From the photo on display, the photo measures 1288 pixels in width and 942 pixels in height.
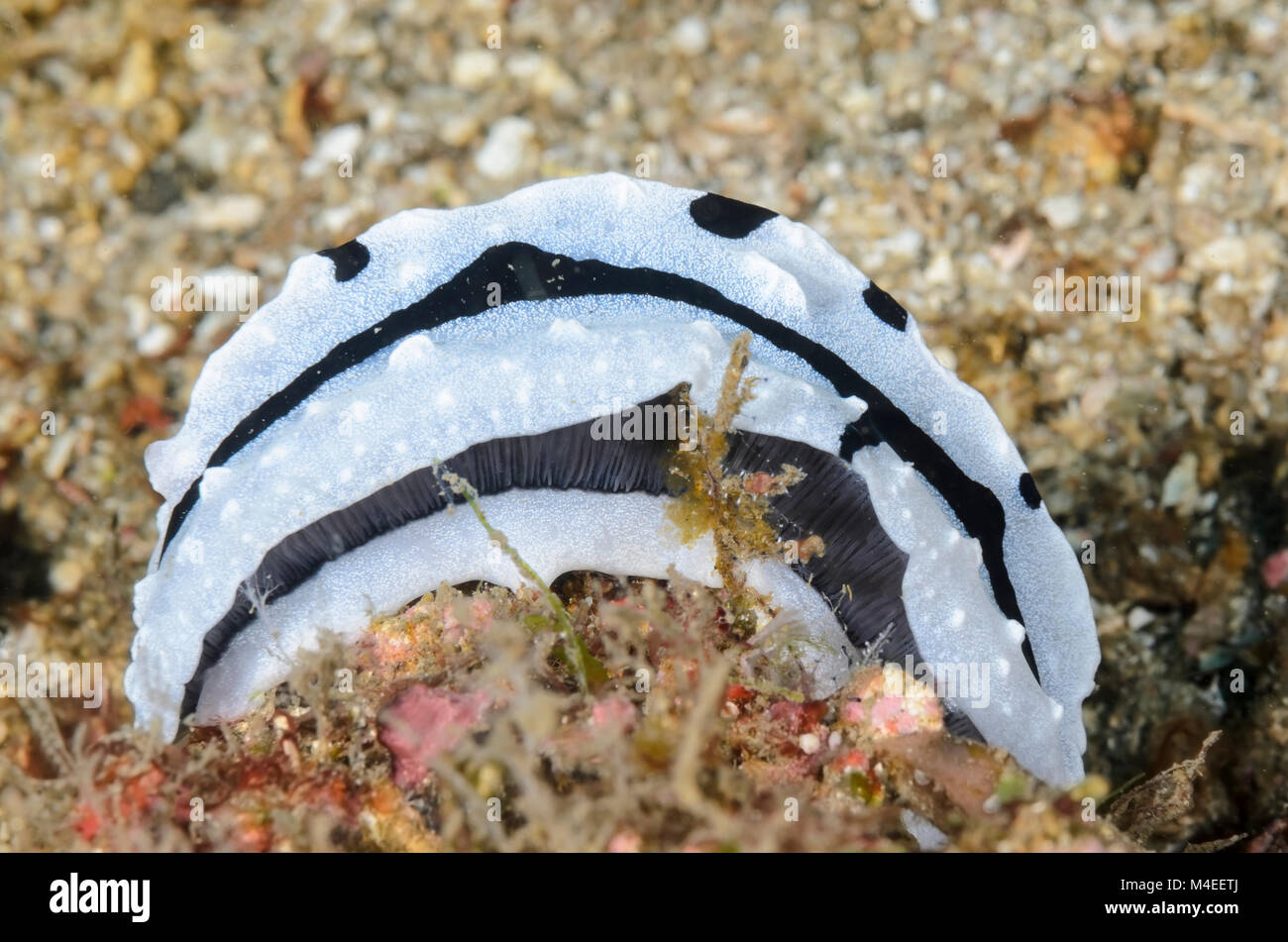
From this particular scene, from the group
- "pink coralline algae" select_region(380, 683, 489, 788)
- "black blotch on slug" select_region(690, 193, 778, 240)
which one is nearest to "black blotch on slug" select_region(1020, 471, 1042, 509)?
"black blotch on slug" select_region(690, 193, 778, 240)

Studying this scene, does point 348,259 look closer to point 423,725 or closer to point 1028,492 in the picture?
point 423,725

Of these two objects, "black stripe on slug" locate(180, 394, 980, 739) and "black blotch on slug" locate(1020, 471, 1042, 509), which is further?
"black blotch on slug" locate(1020, 471, 1042, 509)

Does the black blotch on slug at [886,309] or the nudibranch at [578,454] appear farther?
the black blotch on slug at [886,309]

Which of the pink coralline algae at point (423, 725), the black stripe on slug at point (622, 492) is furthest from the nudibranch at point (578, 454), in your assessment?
the pink coralline algae at point (423, 725)

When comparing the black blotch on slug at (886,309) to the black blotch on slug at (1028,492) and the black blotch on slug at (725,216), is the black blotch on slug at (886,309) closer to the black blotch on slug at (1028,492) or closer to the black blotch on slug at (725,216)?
the black blotch on slug at (725,216)

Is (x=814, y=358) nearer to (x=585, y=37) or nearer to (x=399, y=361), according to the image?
(x=399, y=361)

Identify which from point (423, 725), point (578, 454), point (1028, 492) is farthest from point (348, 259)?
point (1028, 492)

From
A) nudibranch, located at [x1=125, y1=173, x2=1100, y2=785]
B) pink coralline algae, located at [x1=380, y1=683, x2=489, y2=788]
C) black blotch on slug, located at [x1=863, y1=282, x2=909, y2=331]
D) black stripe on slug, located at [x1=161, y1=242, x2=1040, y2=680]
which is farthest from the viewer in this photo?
black blotch on slug, located at [x1=863, y1=282, x2=909, y2=331]

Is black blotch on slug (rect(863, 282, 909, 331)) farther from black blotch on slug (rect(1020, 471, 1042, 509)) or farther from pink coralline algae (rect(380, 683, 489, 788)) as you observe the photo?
pink coralline algae (rect(380, 683, 489, 788))
